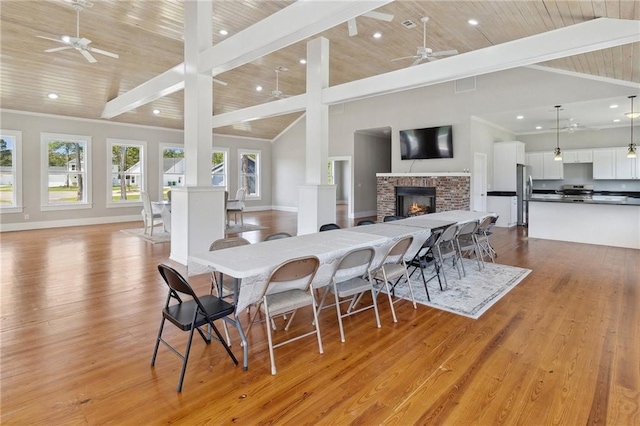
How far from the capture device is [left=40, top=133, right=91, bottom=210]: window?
9000mm

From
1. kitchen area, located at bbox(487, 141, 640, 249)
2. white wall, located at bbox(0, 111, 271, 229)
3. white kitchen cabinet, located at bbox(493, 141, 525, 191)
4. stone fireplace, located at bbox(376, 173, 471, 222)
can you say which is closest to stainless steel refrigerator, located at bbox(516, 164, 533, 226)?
kitchen area, located at bbox(487, 141, 640, 249)

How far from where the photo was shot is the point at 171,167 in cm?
1148

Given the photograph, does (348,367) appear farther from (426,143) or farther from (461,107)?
(461,107)

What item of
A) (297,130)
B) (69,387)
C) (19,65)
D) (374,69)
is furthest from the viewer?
(297,130)

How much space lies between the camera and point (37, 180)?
8.84 m

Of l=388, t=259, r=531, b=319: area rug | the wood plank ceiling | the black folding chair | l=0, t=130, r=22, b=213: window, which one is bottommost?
l=388, t=259, r=531, b=319: area rug

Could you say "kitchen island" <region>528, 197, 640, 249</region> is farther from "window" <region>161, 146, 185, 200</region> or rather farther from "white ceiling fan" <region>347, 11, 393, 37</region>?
"window" <region>161, 146, 185, 200</region>

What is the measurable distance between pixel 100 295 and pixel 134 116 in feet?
25.1

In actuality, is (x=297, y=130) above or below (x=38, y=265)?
above

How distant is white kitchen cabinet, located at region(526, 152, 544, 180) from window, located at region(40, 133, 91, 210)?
12.8 metres

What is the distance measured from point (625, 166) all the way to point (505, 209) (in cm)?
337

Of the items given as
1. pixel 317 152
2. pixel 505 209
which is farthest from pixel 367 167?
pixel 317 152

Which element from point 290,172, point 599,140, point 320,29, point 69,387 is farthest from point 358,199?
point 69,387

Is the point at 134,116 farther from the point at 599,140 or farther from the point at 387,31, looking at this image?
the point at 599,140
